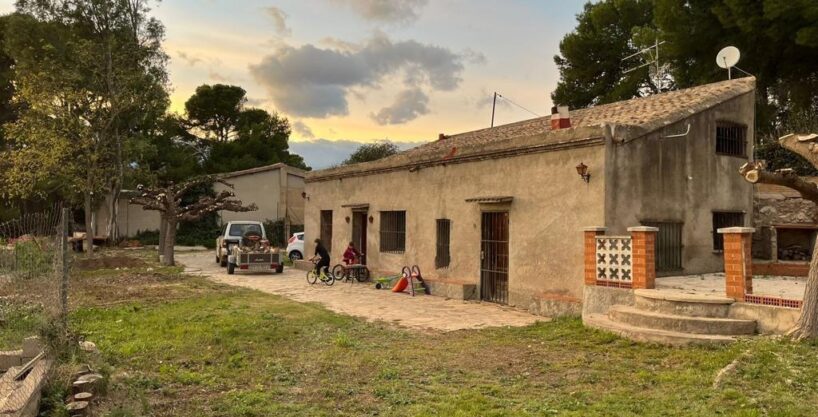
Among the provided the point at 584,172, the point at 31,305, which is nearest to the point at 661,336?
the point at 584,172

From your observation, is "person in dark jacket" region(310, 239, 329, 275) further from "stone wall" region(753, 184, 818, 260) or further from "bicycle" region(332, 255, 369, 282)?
"stone wall" region(753, 184, 818, 260)

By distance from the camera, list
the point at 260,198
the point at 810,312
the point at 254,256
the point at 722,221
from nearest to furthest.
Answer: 1. the point at 810,312
2. the point at 722,221
3. the point at 254,256
4. the point at 260,198

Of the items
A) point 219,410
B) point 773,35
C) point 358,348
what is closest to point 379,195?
point 358,348

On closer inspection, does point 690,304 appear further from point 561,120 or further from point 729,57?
point 729,57

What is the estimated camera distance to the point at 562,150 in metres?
10.6

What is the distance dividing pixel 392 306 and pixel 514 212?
10.6 ft

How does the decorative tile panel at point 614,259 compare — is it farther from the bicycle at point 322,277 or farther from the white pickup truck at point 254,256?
the white pickup truck at point 254,256

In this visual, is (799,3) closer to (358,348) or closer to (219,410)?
(358,348)

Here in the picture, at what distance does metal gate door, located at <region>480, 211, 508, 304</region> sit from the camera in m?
12.1

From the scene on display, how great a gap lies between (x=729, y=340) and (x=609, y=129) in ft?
13.5

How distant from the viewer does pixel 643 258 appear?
867cm

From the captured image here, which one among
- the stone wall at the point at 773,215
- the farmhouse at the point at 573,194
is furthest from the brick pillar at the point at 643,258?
the stone wall at the point at 773,215

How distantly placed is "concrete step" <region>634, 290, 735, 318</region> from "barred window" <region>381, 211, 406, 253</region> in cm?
807

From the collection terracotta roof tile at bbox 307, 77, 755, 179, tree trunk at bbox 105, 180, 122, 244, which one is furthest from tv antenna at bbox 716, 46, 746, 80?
tree trunk at bbox 105, 180, 122, 244
